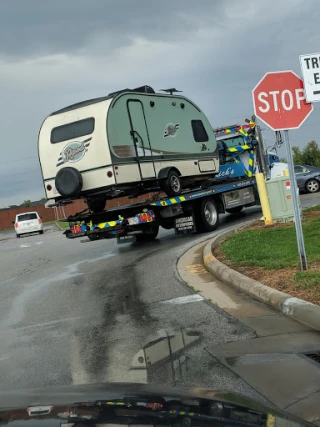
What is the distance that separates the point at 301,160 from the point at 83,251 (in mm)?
37757

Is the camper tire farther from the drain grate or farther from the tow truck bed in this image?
the drain grate

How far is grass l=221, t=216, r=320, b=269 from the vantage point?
8.15 m

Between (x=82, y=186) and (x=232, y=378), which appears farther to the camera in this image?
(x=82, y=186)

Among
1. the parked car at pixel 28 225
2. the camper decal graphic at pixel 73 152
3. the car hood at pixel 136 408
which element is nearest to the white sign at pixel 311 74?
the car hood at pixel 136 408

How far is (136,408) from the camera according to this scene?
2361 millimetres

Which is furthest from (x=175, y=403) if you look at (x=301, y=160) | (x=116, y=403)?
(x=301, y=160)

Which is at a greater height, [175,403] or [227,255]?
[175,403]

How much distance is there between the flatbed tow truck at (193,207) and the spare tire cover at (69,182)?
1382 millimetres

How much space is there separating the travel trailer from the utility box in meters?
2.48

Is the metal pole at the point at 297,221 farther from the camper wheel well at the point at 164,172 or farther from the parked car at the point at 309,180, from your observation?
the parked car at the point at 309,180

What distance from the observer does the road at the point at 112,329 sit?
4590mm

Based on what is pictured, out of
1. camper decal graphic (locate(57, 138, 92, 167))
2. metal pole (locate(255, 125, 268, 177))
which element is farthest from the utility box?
camper decal graphic (locate(57, 138, 92, 167))

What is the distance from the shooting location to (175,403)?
7.95ft

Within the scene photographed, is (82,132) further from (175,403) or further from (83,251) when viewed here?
(175,403)
